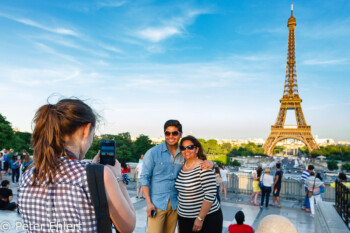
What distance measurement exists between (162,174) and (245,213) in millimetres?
5192

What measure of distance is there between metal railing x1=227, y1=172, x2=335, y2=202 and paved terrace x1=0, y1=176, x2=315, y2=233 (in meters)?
0.31

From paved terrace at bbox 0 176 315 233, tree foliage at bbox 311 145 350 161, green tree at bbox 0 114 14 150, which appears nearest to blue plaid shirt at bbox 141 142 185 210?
paved terrace at bbox 0 176 315 233

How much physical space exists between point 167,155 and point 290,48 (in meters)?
58.7

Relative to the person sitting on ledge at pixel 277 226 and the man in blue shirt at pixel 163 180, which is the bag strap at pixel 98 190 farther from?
the man in blue shirt at pixel 163 180

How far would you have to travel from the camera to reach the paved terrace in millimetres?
5898

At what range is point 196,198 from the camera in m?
3.05

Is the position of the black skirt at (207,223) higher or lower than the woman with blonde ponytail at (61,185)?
lower

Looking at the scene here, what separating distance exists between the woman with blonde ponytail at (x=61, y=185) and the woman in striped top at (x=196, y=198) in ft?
5.49

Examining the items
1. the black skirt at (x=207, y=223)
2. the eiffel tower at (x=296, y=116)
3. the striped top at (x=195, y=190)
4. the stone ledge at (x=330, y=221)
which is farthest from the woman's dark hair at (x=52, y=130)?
the eiffel tower at (x=296, y=116)

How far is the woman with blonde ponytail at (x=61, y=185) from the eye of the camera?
1.31m

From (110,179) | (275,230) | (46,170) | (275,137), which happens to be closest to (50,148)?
(46,170)

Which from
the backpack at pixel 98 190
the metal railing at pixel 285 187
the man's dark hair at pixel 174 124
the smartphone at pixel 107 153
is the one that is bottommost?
the metal railing at pixel 285 187

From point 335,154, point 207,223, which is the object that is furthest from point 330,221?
point 335,154

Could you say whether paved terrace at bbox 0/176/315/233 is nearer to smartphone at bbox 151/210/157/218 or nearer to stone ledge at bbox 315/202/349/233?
stone ledge at bbox 315/202/349/233
